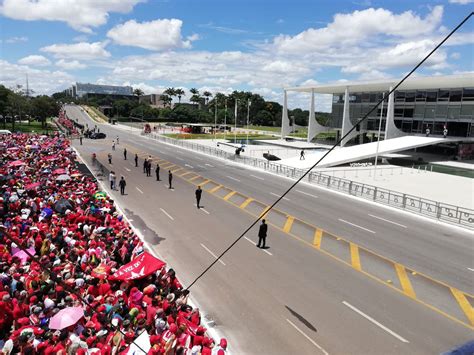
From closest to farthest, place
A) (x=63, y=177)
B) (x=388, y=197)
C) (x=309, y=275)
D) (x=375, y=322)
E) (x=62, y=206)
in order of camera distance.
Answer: (x=375, y=322)
(x=309, y=275)
(x=62, y=206)
(x=63, y=177)
(x=388, y=197)

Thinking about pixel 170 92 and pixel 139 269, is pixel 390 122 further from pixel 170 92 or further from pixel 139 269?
pixel 170 92

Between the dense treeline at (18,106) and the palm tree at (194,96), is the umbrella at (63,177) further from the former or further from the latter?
the palm tree at (194,96)

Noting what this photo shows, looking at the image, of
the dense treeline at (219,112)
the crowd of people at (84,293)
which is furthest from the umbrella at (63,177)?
the dense treeline at (219,112)

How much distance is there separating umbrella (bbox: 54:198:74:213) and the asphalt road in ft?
11.5

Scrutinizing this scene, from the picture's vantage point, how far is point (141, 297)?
9086mm


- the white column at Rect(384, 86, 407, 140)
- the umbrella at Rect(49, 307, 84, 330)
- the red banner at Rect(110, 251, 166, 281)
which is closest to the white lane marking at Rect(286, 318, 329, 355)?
the red banner at Rect(110, 251, 166, 281)

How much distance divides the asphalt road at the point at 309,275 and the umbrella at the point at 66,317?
3581 mm

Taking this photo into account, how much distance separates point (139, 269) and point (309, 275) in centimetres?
611

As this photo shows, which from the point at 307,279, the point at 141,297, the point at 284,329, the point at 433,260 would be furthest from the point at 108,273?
the point at 433,260

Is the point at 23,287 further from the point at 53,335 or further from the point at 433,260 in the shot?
the point at 433,260

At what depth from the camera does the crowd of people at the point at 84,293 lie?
7.35 m

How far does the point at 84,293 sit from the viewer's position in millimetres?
9203

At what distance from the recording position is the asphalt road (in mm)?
9406

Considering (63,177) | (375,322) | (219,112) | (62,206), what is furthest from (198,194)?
(219,112)
